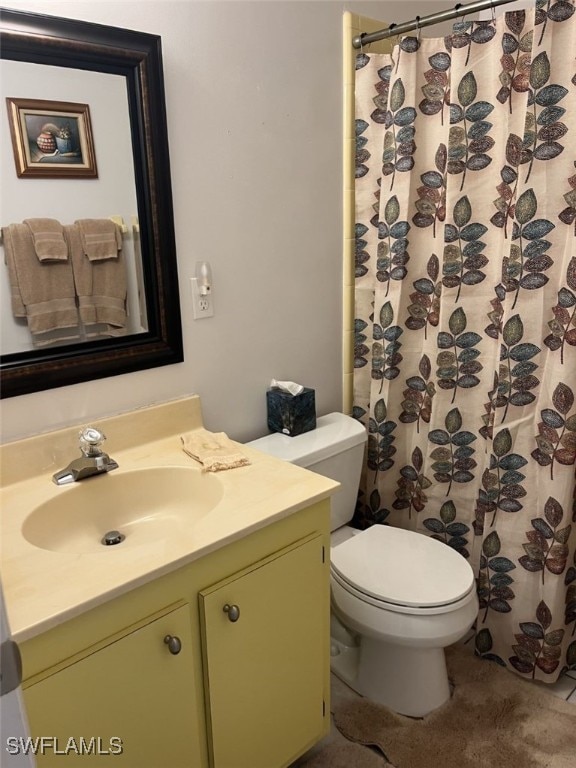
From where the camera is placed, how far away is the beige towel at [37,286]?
133 centimetres

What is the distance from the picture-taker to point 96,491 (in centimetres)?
142

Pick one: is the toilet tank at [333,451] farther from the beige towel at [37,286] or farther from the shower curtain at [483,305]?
the beige towel at [37,286]

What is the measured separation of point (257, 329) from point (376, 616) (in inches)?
35.7

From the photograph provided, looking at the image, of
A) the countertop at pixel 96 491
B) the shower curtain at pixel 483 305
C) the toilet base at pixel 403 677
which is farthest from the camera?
the toilet base at pixel 403 677

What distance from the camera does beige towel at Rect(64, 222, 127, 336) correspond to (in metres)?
1.43

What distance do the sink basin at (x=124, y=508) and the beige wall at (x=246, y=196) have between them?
0.20 m

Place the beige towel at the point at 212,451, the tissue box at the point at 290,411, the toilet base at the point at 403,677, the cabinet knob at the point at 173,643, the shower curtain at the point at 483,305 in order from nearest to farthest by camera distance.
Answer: the cabinet knob at the point at 173,643 < the beige towel at the point at 212,451 < the shower curtain at the point at 483,305 < the toilet base at the point at 403,677 < the tissue box at the point at 290,411

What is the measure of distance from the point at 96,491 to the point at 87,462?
7 centimetres

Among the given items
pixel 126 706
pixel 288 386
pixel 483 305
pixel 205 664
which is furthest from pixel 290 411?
pixel 126 706

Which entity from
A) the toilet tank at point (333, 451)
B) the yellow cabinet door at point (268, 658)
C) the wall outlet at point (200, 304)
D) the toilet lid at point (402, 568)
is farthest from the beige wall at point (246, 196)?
the yellow cabinet door at point (268, 658)

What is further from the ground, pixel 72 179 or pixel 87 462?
pixel 72 179

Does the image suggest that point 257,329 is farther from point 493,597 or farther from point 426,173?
point 493,597

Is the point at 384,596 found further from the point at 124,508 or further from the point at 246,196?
the point at 246,196

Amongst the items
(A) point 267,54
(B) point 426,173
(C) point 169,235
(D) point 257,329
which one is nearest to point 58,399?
(C) point 169,235
